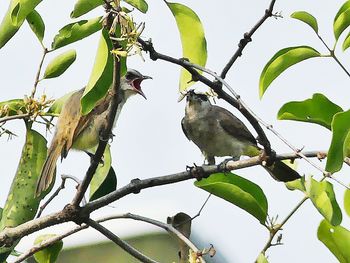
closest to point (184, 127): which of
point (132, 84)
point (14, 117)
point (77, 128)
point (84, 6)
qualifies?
point (132, 84)

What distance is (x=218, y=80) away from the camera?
7.46ft

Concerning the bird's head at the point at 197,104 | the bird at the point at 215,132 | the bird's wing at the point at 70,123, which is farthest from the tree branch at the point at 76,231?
the bird's head at the point at 197,104

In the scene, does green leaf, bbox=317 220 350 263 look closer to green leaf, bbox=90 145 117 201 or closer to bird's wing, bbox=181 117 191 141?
green leaf, bbox=90 145 117 201

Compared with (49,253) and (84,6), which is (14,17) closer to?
(84,6)

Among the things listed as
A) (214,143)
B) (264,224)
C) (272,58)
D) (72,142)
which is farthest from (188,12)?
(214,143)

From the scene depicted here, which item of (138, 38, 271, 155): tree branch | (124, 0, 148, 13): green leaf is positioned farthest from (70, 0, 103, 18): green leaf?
(138, 38, 271, 155): tree branch

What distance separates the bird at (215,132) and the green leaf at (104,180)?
77.8 inches

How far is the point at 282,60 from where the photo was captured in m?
2.68

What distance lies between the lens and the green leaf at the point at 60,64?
10.2 ft

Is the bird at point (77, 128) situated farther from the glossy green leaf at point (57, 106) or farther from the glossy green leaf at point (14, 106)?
the glossy green leaf at point (14, 106)

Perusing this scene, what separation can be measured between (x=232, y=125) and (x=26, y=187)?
9.07ft

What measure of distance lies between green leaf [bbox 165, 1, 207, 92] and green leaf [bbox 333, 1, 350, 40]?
0.36 metres

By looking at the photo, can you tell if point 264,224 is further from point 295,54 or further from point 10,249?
point 10,249

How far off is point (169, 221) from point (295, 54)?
0.59 metres
